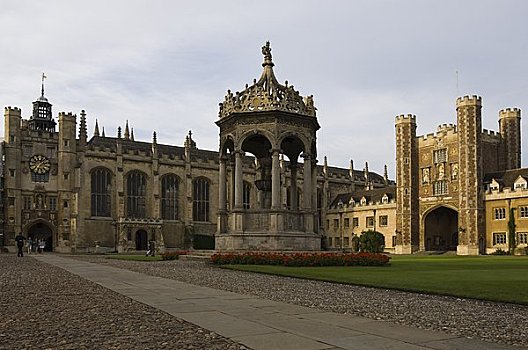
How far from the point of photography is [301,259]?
84.5 feet

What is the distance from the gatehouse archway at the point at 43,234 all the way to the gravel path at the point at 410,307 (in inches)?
2257

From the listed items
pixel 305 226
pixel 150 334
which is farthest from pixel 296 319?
pixel 305 226

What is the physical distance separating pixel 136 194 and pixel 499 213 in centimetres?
4283

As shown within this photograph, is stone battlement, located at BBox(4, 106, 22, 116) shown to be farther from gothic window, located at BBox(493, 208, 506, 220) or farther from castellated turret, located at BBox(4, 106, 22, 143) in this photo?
gothic window, located at BBox(493, 208, 506, 220)

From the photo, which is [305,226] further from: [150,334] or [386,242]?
[386,242]

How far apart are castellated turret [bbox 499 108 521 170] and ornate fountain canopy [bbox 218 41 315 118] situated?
46946 millimetres

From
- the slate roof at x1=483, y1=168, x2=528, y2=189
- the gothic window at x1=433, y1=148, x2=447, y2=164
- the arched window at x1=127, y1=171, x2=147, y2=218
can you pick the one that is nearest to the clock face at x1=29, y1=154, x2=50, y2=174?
the arched window at x1=127, y1=171, x2=147, y2=218

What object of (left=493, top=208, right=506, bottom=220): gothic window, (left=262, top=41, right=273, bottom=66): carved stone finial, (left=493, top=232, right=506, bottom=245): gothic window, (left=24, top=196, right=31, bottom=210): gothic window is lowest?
(left=493, top=232, right=506, bottom=245): gothic window

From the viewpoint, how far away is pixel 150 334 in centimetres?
824

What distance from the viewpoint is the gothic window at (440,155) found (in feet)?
233

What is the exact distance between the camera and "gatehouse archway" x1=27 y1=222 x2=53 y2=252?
228 feet

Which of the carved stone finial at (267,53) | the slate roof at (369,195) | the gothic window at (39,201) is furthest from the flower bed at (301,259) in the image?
the slate roof at (369,195)

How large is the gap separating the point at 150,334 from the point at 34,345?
1.51 m

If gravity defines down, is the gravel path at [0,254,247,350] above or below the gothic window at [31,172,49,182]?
below
